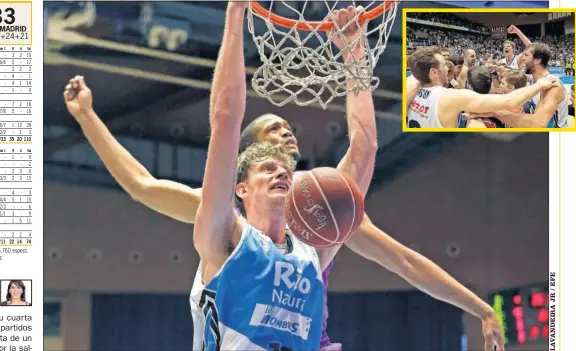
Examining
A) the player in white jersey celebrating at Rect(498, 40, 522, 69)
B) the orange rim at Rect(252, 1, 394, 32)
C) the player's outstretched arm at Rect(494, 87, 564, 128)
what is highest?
the orange rim at Rect(252, 1, 394, 32)

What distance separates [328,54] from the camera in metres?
4.28

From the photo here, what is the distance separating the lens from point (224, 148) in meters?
3.87

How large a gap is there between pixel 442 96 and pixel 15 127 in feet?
8.07

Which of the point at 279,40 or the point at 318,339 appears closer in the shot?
the point at 318,339

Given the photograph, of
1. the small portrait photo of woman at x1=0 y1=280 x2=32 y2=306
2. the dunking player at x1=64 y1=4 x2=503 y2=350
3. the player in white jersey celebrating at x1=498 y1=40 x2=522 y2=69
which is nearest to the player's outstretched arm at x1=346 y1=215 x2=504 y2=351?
the dunking player at x1=64 y1=4 x2=503 y2=350

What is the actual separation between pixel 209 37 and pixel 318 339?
6.14 feet

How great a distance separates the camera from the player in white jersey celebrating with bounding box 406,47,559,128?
4.95m

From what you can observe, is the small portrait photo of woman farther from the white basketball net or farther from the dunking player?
the white basketball net

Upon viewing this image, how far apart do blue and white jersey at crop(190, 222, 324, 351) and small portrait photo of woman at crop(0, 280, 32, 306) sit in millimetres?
1124

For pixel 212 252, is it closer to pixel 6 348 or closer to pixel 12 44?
pixel 6 348

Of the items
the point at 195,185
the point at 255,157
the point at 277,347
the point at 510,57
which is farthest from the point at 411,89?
the point at 277,347

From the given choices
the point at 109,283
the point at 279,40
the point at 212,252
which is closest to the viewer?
the point at 212,252

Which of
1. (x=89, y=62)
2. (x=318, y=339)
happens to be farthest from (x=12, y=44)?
(x=318, y=339)

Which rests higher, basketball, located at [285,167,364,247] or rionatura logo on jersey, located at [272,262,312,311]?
basketball, located at [285,167,364,247]
